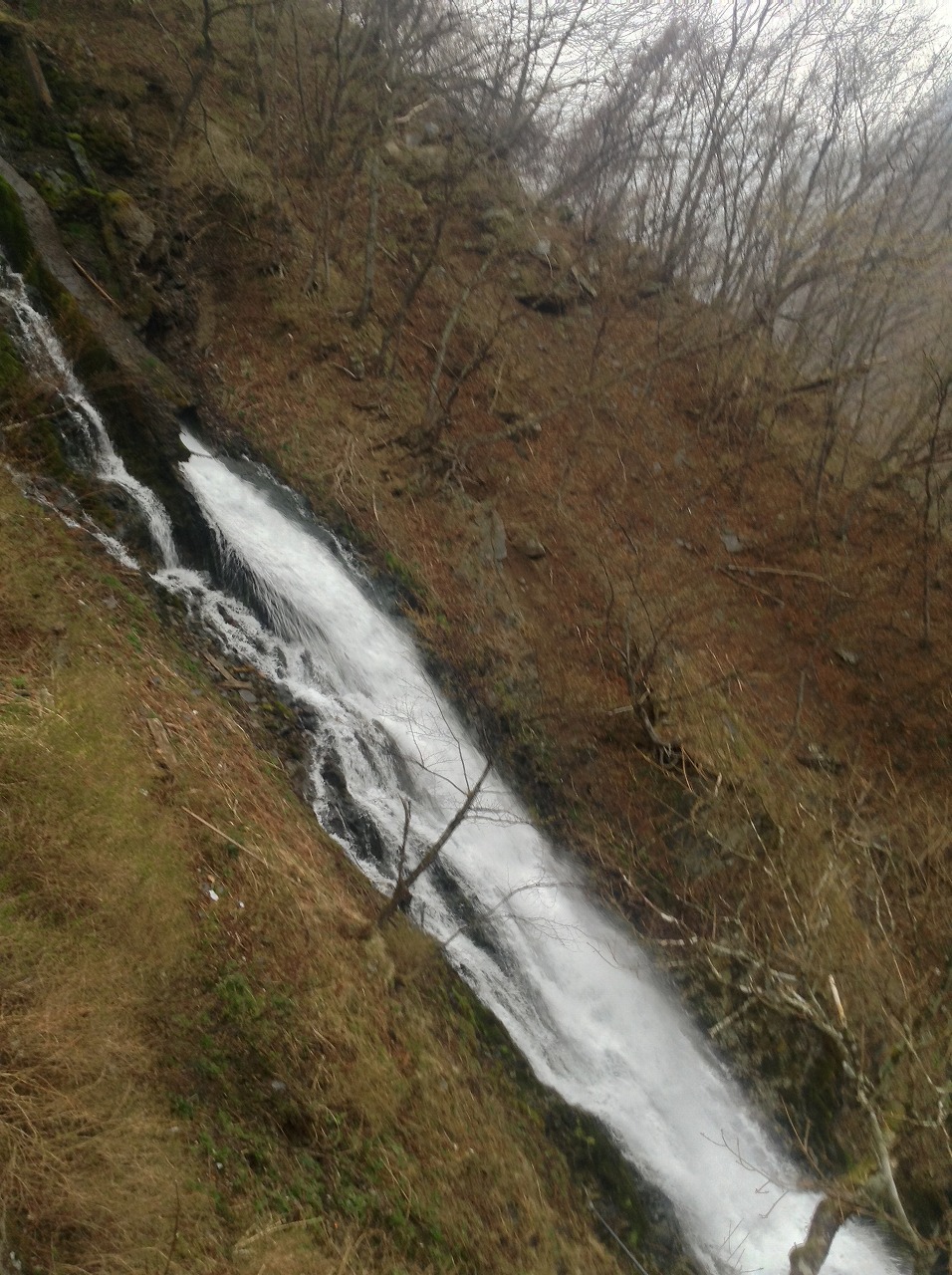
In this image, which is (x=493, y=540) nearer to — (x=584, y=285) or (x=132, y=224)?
(x=132, y=224)

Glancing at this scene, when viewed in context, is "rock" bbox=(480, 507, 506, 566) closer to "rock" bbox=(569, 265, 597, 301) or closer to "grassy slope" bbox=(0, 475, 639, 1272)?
"grassy slope" bbox=(0, 475, 639, 1272)

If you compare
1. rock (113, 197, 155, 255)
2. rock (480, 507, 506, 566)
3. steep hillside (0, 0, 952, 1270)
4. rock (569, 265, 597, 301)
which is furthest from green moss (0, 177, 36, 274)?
rock (569, 265, 597, 301)

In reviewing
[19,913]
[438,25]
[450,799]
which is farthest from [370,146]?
[19,913]

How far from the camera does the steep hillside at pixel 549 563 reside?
723 centimetres

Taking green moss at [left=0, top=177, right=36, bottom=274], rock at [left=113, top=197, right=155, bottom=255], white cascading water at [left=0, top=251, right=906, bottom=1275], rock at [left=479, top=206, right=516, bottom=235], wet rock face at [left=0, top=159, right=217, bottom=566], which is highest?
rock at [left=479, top=206, right=516, bottom=235]

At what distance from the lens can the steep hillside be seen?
23.7 ft

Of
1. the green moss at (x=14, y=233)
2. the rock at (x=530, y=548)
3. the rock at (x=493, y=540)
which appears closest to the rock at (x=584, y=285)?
the rock at (x=493, y=540)

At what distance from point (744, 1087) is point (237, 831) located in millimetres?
6588

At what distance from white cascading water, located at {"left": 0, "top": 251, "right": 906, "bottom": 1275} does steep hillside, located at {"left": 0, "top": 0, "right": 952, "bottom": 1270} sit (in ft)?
2.39

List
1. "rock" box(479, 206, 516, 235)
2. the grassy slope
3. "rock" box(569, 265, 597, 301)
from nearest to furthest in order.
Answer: the grassy slope → "rock" box(479, 206, 516, 235) → "rock" box(569, 265, 597, 301)

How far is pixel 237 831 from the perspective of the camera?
22.1 ft

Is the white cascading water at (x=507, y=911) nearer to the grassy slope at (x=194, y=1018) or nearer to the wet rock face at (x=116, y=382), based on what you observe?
the wet rock face at (x=116, y=382)

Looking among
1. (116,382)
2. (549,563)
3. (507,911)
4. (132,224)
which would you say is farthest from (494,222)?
(507,911)

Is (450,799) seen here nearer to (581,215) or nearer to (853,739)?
(853,739)
